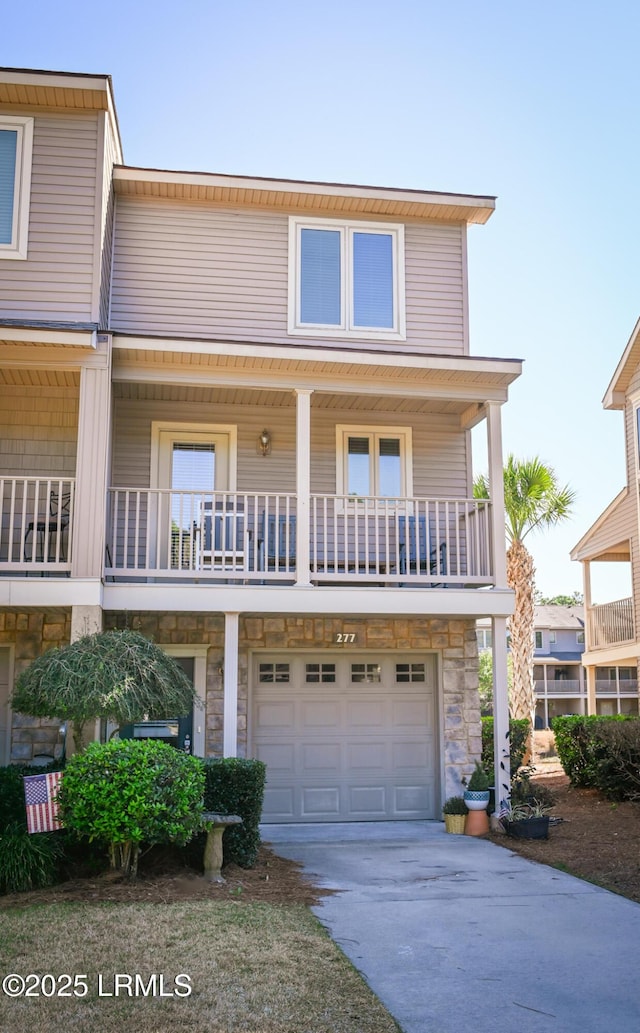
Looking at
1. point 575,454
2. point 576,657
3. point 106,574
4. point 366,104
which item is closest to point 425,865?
point 106,574

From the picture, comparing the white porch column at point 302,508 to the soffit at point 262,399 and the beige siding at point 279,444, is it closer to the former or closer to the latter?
the soffit at point 262,399

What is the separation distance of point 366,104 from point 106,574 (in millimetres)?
9256

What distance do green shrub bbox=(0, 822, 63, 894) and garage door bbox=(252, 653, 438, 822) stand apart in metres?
4.72

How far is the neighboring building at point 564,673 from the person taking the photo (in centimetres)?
4116

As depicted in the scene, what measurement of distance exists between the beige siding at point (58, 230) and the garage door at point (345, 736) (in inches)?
204

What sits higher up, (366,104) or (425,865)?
(366,104)

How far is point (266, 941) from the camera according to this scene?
6.65m

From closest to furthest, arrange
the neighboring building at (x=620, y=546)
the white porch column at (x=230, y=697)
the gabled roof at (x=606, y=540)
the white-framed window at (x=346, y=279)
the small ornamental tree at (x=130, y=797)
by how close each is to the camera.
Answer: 1. the small ornamental tree at (x=130, y=797)
2. the white porch column at (x=230, y=697)
3. the white-framed window at (x=346, y=279)
4. the neighboring building at (x=620, y=546)
5. the gabled roof at (x=606, y=540)

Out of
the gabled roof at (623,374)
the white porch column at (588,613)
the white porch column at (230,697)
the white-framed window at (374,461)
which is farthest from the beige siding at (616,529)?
the white porch column at (230,697)

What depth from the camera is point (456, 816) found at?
1195 centimetres

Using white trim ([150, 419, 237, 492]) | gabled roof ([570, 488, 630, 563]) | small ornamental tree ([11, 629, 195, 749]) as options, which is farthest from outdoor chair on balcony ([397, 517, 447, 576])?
gabled roof ([570, 488, 630, 563])

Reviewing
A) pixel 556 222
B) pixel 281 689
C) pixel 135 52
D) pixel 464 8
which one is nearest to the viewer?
pixel 281 689

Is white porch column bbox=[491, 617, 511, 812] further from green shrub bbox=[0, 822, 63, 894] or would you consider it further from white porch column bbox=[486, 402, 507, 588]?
green shrub bbox=[0, 822, 63, 894]

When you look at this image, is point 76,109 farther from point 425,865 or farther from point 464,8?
point 425,865
